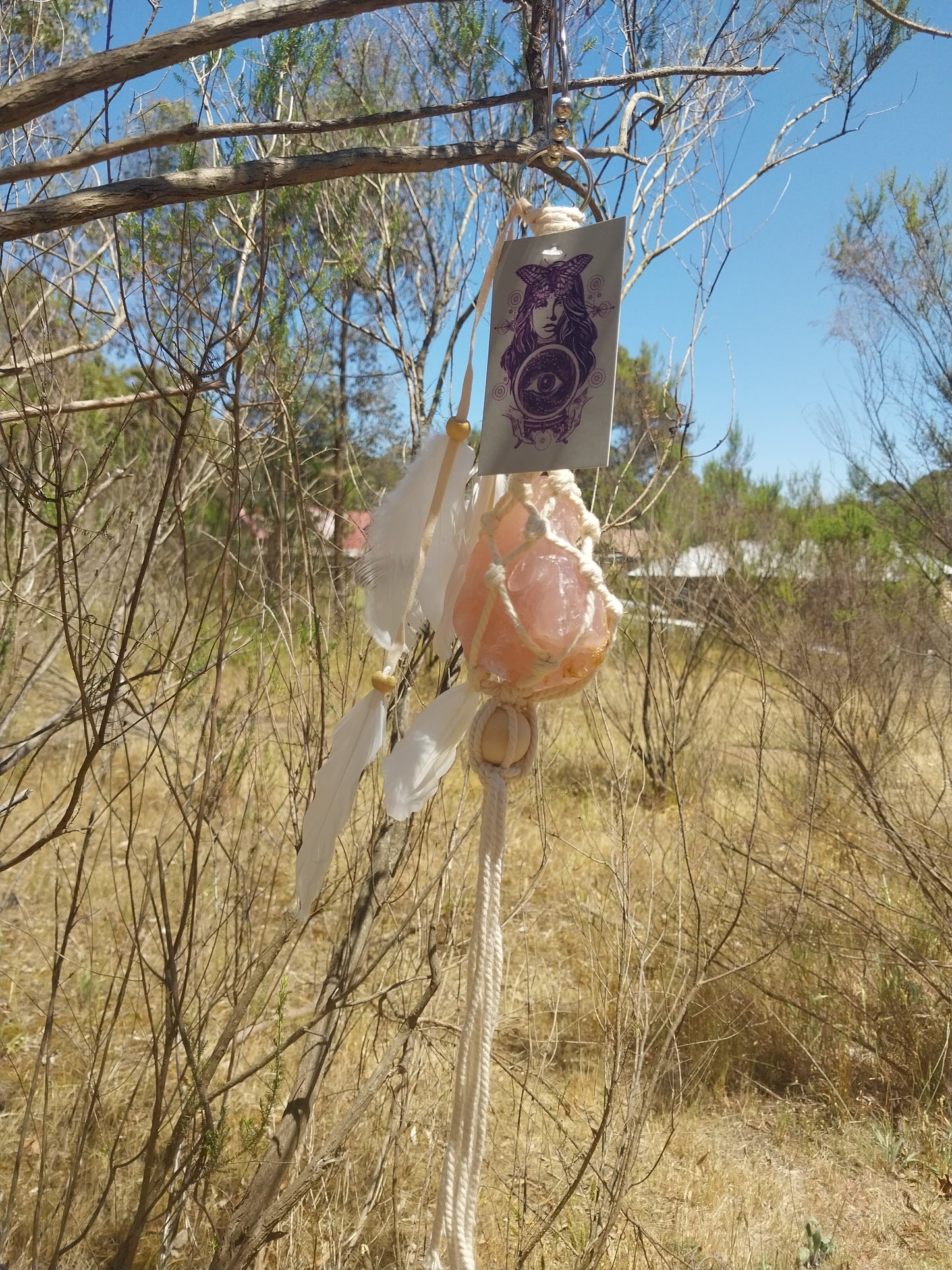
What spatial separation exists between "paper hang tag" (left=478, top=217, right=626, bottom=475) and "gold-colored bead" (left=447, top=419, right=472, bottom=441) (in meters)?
0.06

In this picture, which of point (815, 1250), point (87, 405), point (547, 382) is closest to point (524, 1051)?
point (815, 1250)

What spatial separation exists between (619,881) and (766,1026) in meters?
1.44

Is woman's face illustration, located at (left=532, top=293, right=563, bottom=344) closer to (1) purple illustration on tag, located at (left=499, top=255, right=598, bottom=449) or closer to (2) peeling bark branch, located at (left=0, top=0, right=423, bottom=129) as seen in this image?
(1) purple illustration on tag, located at (left=499, top=255, right=598, bottom=449)

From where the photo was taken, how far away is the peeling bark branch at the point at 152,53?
564 millimetres

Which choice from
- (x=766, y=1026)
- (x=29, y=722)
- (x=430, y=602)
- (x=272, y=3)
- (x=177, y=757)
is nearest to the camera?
(x=272, y=3)

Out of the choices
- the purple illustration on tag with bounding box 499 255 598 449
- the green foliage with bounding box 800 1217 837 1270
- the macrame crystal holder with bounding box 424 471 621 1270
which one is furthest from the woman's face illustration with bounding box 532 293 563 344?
the green foliage with bounding box 800 1217 837 1270

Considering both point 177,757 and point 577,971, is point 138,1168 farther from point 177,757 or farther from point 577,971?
point 577,971

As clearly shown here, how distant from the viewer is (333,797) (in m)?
0.73

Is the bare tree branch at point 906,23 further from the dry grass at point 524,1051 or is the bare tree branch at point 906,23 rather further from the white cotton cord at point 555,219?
the dry grass at point 524,1051

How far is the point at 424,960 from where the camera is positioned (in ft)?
4.30

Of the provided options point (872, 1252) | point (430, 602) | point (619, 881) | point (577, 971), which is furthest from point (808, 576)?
point (430, 602)

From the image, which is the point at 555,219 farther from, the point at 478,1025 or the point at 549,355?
the point at 478,1025

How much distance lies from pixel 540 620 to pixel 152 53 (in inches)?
18.5

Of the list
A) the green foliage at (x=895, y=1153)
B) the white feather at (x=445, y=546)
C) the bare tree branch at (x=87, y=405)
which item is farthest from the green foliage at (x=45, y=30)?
the green foliage at (x=895, y=1153)
